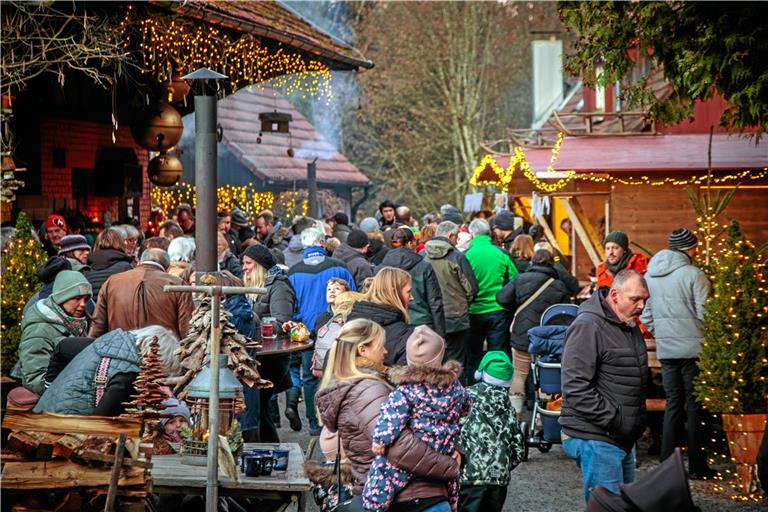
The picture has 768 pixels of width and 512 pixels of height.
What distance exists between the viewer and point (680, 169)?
14617 mm

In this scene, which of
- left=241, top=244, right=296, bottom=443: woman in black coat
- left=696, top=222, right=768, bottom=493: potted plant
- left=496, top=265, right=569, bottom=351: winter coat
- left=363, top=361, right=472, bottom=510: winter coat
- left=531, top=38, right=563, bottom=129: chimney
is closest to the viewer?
left=363, top=361, right=472, bottom=510: winter coat

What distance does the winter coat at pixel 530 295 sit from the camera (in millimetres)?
12562

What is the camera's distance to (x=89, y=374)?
6895 millimetres

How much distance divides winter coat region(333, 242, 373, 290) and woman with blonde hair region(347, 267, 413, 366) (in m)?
4.48

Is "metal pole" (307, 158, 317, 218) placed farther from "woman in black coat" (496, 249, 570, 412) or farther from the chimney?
the chimney

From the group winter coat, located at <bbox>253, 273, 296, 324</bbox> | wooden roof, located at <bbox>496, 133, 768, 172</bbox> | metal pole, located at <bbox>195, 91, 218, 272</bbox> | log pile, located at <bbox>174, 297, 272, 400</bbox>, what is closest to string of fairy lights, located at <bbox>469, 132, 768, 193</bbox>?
wooden roof, located at <bbox>496, 133, 768, 172</bbox>

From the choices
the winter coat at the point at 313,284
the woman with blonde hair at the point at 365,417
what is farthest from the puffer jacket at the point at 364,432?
the winter coat at the point at 313,284

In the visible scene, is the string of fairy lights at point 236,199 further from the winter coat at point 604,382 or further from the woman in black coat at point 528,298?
the winter coat at point 604,382

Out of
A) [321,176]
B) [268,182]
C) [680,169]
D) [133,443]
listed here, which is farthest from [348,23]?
[133,443]

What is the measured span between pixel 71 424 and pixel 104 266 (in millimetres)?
4628

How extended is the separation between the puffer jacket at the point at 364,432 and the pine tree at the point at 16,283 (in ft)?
15.1

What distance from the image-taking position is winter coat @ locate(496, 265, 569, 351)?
12562 millimetres

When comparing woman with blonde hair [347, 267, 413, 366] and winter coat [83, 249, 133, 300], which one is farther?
winter coat [83, 249, 133, 300]

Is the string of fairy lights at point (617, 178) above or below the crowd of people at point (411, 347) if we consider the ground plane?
above
